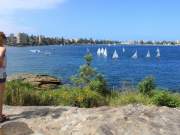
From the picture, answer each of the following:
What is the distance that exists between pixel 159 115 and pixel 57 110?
2.01 m

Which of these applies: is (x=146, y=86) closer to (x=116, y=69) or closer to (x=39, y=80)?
(x=39, y=80)

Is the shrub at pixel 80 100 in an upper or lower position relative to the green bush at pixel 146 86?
upper

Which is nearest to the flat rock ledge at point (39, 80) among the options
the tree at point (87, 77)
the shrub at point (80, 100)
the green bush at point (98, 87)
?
the tree at point (87, 77)

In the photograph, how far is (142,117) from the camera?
8641 millimetres

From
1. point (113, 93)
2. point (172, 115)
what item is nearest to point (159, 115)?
point (172, 115)

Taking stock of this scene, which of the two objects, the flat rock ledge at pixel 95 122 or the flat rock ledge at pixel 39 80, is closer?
the flat rock ledge at pixel 95 122

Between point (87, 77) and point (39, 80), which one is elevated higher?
point (87, 77)

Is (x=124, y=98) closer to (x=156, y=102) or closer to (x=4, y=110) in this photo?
(x=156, y=102)

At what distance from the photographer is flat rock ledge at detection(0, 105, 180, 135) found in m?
8.06

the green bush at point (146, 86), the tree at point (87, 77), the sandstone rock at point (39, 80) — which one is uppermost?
the tree at point (87, 77)

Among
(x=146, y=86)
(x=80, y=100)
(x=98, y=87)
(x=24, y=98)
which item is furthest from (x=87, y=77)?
(x=24, y=98)

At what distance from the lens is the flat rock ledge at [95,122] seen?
806 centimetres

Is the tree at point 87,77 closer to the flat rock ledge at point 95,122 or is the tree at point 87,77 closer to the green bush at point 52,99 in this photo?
the green bush at point 52,99

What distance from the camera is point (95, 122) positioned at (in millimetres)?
8297
